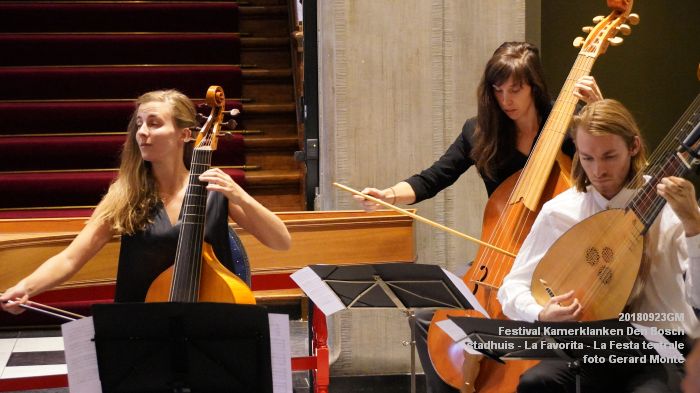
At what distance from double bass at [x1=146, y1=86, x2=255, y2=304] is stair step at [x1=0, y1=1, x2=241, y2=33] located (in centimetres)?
491

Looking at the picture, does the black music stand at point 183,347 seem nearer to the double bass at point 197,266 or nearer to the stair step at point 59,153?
the double bass at point 197,266

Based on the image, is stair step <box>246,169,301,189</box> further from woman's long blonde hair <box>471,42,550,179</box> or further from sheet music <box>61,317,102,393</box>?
sheet music <box>61,317,102,393</box>

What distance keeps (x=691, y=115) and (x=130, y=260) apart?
175 cm

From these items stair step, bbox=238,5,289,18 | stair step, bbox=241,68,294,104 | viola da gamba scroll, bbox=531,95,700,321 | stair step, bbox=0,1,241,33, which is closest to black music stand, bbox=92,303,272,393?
viola da gamba scroll, bbox=531,95,700,321

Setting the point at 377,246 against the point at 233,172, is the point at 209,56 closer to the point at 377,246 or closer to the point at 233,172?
the point at 233,172

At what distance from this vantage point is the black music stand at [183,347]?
255cm

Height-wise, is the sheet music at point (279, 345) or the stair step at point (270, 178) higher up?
the sheet music at point (279, 345)

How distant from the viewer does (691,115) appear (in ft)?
8.64

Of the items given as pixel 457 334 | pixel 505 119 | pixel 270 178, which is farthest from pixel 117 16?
pixel 457 334

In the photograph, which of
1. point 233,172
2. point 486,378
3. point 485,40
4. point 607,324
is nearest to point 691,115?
point 607,324

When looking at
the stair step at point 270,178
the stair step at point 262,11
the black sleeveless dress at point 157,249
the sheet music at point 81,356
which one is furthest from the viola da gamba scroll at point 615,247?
the stair step at point 262,11

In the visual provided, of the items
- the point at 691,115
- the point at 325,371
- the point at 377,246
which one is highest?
the point at 691,115

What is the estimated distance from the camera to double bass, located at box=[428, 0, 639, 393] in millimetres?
3277

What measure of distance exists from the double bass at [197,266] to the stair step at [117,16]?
491 centimetres
